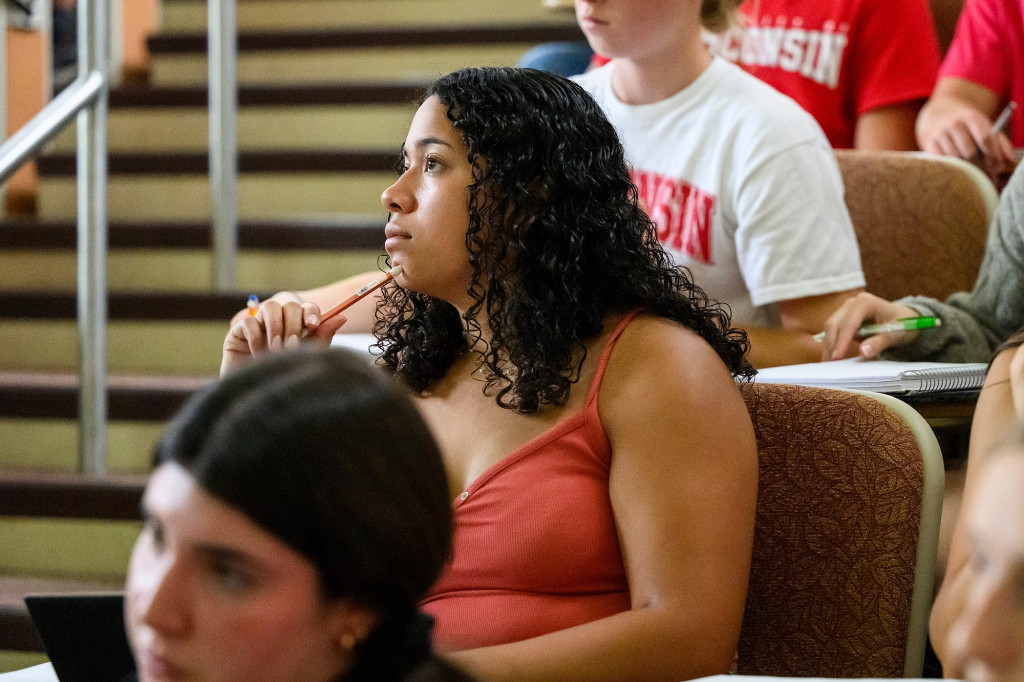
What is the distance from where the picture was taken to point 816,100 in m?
2.30

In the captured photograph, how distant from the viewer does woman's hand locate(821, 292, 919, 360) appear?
1.46 metres

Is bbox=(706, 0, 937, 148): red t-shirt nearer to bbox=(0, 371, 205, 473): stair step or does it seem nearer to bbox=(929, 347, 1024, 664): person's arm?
bbox=(929, 347, 1024, 664): person's arm

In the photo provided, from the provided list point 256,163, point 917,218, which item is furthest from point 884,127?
point 256,163

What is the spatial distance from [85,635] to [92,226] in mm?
1665

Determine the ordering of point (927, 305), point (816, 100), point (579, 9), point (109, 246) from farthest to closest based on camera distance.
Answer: point (109, 246) < point (816, 100) < point (579, 9) < point (927, 305)

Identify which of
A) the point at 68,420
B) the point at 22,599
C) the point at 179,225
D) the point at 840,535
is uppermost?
the point at 840,535

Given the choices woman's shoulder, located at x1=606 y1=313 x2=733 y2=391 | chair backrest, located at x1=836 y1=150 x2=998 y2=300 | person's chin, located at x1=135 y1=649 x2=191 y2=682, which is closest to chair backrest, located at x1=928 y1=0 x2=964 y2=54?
chair backrest, located at x1=836 y1=150 x2=998 y2=300

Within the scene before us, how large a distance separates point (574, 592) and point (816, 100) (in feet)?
4.96

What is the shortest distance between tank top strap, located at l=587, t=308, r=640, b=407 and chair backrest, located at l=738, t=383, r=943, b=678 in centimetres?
16

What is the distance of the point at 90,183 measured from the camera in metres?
2.40

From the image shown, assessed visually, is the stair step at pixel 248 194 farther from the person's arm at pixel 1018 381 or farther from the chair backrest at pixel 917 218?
the person's arm at pixel 1018 381

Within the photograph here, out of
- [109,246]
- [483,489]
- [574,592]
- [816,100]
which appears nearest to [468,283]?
[483,489]

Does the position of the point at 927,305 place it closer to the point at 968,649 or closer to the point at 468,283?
the point at 468,283

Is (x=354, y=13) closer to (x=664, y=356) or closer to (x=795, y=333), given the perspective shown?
(x=795, y=333)
